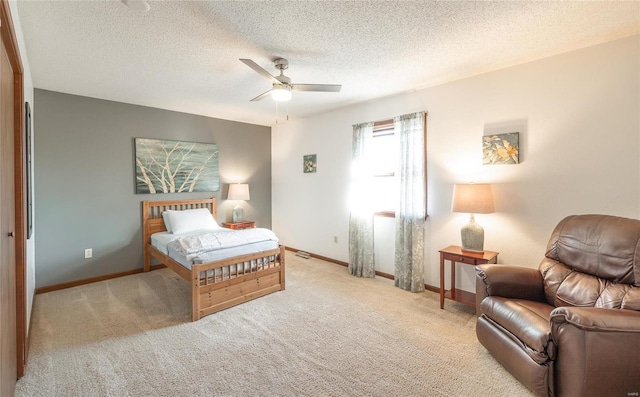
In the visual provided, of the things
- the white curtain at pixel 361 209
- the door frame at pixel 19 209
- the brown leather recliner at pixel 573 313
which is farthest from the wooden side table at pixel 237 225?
the brown leather recliner at pixel 573 313

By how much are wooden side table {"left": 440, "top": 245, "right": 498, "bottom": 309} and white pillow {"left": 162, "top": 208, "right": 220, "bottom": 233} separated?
3332 millimetres

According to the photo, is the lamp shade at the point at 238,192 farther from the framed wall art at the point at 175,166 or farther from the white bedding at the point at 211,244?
the white bedding at the point at 211,244

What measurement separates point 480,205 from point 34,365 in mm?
3948

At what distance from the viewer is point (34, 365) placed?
6.87 feet

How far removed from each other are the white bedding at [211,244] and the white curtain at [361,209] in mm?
1274

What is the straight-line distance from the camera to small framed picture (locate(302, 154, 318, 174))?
501 cm

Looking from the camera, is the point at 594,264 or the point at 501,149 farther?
the point at 501,149

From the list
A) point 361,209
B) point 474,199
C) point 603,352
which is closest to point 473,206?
point 474,199

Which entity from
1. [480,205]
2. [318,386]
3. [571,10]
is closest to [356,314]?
[318,386]

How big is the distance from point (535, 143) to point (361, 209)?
2.17 metres

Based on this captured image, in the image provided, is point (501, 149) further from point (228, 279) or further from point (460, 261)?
point (228, 279)

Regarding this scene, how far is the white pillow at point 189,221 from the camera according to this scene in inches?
163

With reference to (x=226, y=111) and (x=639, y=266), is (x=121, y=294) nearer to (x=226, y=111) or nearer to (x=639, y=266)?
(x=226, y=111)

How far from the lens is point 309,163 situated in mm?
5102
